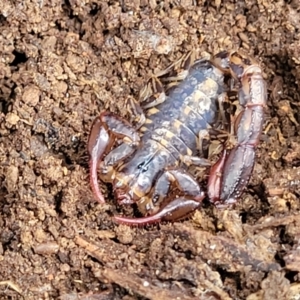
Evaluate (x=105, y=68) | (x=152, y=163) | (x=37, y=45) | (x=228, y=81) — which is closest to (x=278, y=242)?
(x=152, y=163)

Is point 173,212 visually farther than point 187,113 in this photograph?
No

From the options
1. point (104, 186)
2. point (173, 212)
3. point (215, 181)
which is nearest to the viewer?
point (173, 212)

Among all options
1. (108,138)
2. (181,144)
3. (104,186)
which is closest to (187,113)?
(181,144)

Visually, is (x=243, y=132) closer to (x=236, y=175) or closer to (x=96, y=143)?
(x=236, y=175)

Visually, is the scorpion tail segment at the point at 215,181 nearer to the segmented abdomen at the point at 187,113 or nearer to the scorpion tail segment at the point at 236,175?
the scorpion tail segment at the point at 236,175

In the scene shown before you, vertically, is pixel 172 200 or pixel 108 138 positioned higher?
pixel 108 138

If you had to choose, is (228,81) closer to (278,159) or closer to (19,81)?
(278,159)

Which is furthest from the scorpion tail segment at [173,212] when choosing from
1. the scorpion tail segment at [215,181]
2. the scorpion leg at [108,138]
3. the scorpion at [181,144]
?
the scorpion leg at [108,138]
